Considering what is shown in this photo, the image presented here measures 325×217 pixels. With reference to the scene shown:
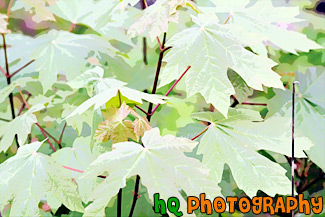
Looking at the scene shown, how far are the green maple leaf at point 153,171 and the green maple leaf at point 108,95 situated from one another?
9 centimetres

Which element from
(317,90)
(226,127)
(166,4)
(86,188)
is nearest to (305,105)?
(317,90)

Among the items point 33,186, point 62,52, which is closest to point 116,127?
point 33,186

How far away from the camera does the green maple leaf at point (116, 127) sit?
28.5 inches

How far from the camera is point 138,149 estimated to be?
69 centimetres

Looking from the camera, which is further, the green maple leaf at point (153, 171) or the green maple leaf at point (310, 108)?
the green maple leaf at point (310, 108)

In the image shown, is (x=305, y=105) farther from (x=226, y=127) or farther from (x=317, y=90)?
(x=226, y=127)

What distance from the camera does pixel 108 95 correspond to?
740 millimetres

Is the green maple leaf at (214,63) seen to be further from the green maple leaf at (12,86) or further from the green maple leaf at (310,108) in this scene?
the green maple leaf at (12,86)

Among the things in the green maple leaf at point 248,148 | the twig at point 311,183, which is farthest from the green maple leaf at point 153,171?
the twig at point 311,183

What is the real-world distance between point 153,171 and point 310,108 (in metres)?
0.52

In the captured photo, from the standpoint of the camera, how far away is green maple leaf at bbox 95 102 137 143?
0.72 m

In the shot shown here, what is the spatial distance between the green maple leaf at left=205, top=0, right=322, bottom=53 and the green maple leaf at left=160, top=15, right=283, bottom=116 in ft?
0.47

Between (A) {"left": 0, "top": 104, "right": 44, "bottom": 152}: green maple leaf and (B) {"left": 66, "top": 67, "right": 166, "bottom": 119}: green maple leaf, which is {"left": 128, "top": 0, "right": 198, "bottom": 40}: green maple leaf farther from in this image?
(A) {"left": 0, "top": 104, "right": 44, "bottom": 152}: green maple leaf

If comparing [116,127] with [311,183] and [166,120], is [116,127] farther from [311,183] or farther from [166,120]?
[311,183]
